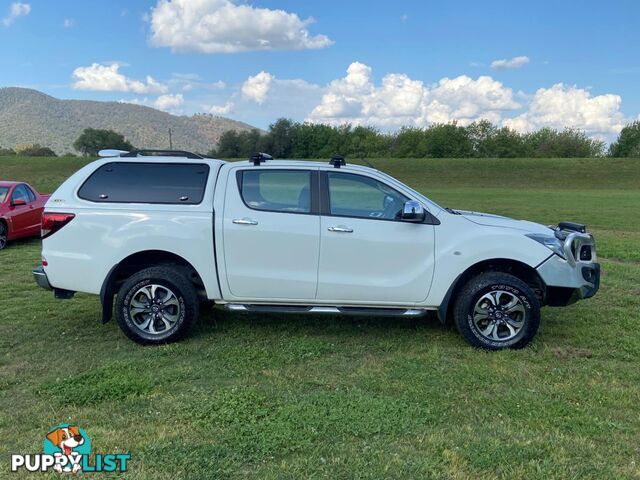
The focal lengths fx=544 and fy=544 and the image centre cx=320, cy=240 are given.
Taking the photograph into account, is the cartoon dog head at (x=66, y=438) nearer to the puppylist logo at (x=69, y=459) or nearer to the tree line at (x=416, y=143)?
the puppylist logo at (x=69, y=459)

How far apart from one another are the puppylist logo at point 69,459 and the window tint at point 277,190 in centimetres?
266

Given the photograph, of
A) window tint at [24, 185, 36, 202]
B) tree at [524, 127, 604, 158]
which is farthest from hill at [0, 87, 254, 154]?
window tint at [24, 185, 36, 202]

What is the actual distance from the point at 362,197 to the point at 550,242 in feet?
6.16

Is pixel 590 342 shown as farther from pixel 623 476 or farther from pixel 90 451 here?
pixel 90 451

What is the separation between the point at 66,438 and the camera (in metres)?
3.53

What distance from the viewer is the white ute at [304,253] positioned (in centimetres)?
525

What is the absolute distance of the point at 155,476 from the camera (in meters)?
3.09

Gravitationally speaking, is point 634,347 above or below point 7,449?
above

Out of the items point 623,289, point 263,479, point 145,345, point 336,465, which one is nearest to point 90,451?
point 263,479

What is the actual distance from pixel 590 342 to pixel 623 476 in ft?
8.46

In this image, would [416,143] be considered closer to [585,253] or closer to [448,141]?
[448,141]

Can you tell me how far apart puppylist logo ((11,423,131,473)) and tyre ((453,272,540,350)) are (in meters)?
3.30

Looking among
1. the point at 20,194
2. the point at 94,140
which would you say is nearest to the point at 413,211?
the point at 20,194

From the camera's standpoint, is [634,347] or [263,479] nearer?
[263,479]
